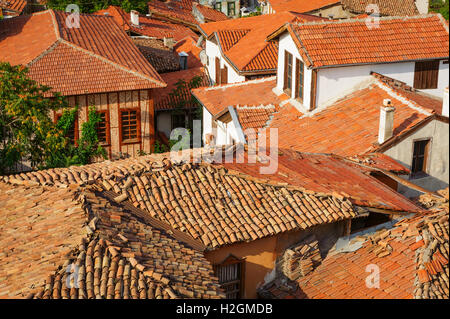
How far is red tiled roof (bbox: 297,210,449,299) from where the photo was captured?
1238 cm

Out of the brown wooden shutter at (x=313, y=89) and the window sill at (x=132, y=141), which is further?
the window sill at (x=132, y=141)

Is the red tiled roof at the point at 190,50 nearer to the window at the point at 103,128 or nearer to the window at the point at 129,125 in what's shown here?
the window at the point at 129,125

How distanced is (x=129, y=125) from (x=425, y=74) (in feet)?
41.6

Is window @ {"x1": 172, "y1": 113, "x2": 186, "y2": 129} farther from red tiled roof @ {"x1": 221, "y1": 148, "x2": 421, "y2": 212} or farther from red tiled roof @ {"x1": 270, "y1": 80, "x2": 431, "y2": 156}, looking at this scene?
red tiled roof @ {"x1": 221, "y1": 148, "x2": 421, "y2": 212}

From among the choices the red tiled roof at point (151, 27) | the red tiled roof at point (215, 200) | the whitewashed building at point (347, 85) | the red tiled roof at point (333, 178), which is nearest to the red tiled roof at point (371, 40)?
the whitewashed building at point (347, 85)

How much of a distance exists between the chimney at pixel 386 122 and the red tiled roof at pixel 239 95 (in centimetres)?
567

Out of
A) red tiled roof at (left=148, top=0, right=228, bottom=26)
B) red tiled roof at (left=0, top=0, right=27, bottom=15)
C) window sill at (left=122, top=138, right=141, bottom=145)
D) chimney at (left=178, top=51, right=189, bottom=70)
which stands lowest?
window sill at (left=122, top=138, right=141, bottom=145)

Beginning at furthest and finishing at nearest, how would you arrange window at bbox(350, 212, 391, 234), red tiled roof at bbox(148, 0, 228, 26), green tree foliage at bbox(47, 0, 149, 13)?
green tree foliage at bbox(47, 0, 149, 13), red tiled roof at bbox(148, 0, 228, 26), window at bbox(350, 212, 391, 234)

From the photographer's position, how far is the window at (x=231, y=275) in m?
12.8

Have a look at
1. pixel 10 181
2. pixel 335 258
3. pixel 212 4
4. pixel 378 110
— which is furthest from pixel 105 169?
pixel 212 4

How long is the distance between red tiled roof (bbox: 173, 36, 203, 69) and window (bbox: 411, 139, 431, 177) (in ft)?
70.0

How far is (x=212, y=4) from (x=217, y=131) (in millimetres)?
23822

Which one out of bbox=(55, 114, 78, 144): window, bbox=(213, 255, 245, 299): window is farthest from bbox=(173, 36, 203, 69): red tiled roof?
bbox=(213, 255, 245, 299): window

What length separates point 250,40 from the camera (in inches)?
1211
